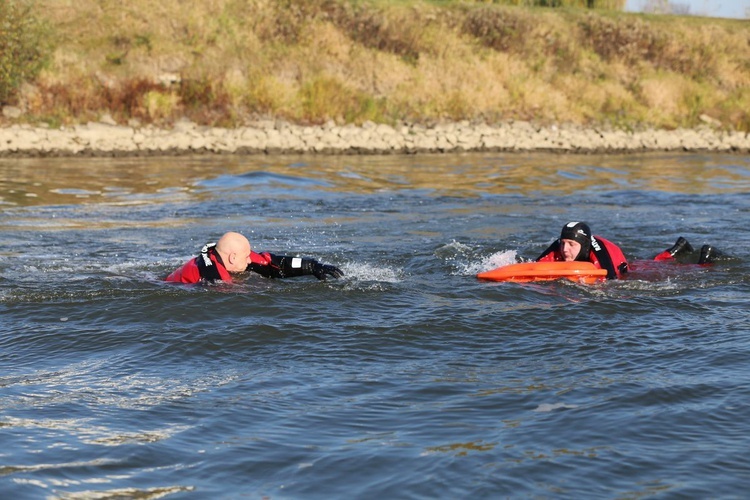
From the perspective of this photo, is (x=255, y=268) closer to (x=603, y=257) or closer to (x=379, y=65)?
(x=603, y=257)

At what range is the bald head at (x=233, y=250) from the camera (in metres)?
9.35

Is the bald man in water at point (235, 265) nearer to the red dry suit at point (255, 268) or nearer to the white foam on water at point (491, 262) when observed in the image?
the red dry suit at point (255, 268)

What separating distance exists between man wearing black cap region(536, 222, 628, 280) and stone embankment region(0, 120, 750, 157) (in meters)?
19.4

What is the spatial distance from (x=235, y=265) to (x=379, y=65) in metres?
26.5

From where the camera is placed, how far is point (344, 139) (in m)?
30.4

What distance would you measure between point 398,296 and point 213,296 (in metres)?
1.77

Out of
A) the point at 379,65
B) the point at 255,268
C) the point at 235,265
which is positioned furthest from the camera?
the point at 379,65

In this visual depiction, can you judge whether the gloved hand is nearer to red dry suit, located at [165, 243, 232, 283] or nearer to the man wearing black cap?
red dry suit, located at [165, 243, 232, 283]

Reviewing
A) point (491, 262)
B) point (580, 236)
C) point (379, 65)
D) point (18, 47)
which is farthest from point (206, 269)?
point (379, 65)

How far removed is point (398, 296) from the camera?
31.1 feet

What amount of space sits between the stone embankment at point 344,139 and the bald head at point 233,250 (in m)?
19.1

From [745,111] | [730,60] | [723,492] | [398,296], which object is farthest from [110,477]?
[730,60]

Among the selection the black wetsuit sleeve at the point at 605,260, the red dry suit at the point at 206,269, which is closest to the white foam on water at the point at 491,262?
the black wetsuit sleeve at the point at 605,260

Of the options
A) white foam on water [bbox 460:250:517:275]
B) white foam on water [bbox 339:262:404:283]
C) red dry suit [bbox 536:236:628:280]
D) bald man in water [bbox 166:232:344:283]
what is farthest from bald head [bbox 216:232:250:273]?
red dry suit [bbox 536:236:628:280]
